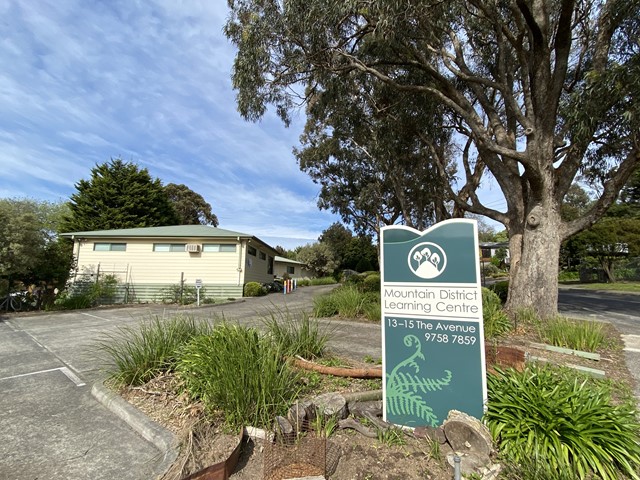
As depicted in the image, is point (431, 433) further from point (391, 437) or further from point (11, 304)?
point (11, 304)

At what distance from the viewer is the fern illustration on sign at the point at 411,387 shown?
9.24ft

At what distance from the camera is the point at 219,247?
17469mm

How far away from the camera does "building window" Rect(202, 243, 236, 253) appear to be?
17406 mm

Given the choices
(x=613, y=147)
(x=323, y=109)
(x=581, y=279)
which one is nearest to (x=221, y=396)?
(x=323, y=109)

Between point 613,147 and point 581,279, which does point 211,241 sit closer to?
point 613,147

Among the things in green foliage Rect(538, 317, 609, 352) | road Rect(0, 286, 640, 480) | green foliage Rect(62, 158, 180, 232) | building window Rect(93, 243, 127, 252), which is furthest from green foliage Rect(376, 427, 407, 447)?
green foliage Rect(62, 158, 180, 232)

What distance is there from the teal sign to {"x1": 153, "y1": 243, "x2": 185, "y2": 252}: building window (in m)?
16.4

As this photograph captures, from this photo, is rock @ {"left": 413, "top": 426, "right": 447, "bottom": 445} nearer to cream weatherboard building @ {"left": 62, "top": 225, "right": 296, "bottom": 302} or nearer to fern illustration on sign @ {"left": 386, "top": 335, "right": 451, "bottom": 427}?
fern illustration on sign @ {"left": 386, "top": 335, "right": 451, "bottom": 427}

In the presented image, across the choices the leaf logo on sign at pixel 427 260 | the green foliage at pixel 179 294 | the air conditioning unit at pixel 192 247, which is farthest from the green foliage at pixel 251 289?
the leaf logo on sign at pixel 427 260

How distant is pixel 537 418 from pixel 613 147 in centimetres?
1039

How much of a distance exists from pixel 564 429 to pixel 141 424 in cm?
345

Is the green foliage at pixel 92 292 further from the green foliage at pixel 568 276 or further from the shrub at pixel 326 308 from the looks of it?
the green foliage at pixel 568 276

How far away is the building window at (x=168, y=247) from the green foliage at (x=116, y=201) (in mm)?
12785

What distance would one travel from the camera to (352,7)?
7.23 m
